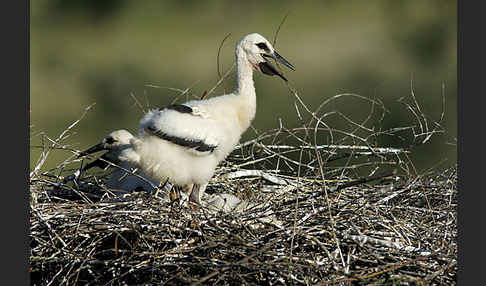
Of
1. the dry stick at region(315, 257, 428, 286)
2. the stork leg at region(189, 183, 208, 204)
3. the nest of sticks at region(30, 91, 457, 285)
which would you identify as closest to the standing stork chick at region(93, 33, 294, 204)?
the stork leg at region(189, 183, 208, 204)

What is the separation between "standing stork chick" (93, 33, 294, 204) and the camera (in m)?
3.96

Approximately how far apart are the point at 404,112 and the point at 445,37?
341 cm

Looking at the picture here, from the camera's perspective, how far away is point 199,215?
11.5ft

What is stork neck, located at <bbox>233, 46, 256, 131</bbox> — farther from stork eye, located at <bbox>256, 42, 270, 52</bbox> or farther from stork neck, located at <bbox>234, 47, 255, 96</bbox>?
stork eye, located at <bbox>256, 42, 270, 52</bbox>

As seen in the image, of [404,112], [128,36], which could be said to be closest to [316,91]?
[404,112]

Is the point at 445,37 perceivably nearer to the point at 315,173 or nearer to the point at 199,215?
the point at 315,173

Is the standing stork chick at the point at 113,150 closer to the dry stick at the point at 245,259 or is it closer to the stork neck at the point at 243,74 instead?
the stork neck at the point at 243,74

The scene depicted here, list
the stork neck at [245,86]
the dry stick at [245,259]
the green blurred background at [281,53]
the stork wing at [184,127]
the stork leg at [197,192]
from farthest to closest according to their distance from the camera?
the green blurred background at [281,53] → the stork neck at [245,86] → the stork leg at [197,192] → the stork wing at [184,127] → the dry stick at [245,259]

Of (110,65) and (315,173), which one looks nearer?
(315,173)

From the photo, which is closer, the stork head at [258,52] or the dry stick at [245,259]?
the dry stick at [245,259]

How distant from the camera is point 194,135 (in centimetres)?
402

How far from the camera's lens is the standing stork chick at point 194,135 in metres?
3.96

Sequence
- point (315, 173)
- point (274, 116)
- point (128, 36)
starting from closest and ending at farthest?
point (315, 173) → point (274, 116) → point (128, 36)

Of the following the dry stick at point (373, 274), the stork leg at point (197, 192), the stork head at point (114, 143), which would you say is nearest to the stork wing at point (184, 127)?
the stork head at point (114, 143)
